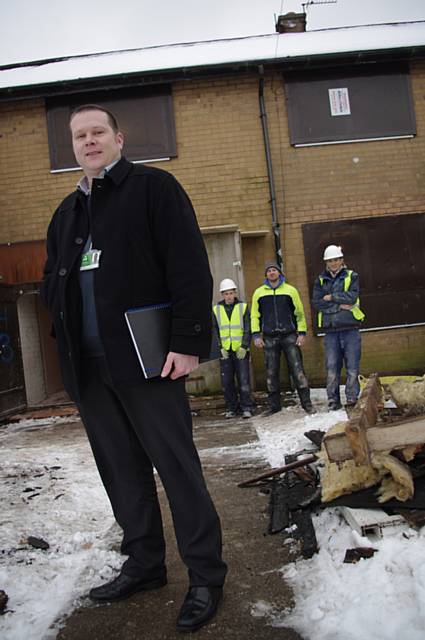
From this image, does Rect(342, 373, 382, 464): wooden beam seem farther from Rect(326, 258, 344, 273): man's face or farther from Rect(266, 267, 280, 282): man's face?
Rect(266, 267, 280, 282): man's face

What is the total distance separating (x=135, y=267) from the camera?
7.48 ft

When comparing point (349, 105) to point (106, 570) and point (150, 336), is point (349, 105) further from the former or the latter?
point (106, 570)

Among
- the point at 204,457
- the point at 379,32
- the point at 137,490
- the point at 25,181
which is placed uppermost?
the point at 379,32

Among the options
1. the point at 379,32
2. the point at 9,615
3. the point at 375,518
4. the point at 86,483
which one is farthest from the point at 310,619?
the point at 379,32

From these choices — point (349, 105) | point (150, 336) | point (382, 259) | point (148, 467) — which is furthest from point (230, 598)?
point (349, 105)

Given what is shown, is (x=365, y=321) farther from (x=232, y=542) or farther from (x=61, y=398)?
(x=232, y=542)

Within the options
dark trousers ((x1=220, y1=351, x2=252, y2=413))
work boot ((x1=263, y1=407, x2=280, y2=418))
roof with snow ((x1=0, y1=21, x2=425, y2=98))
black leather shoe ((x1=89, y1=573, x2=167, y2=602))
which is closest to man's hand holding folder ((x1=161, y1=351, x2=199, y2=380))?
black leather shoe ((x1=89, y1=573, x2=167, y2=602))

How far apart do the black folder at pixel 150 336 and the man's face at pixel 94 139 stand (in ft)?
2.43

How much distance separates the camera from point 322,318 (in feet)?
23.3

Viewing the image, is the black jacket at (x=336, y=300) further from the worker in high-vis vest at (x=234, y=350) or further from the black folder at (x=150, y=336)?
the black folder at (x=150, y=336)

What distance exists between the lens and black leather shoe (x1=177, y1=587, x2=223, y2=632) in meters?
2.19

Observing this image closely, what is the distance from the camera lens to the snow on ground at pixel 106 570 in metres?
2.09

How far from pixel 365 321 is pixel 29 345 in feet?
22.0

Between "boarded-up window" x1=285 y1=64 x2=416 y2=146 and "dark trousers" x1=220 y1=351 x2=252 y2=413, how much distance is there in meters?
4.49
